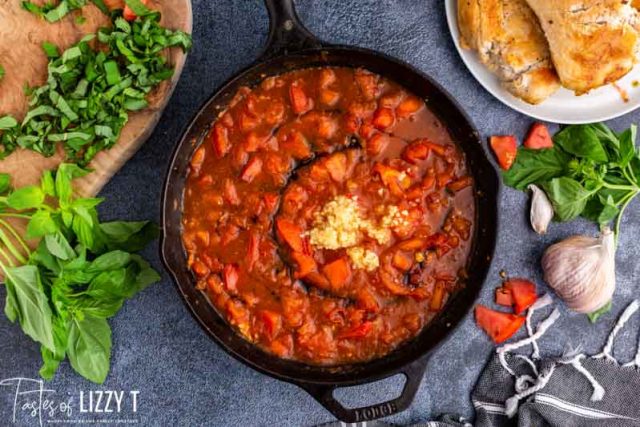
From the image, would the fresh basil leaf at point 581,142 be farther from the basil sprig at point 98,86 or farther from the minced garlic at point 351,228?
the basil sprig at point 98,86

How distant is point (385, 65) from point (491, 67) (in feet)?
2.01

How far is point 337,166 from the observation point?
316 centimetres

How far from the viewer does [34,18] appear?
334 cm

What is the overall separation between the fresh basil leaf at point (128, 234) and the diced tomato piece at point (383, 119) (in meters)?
1.21

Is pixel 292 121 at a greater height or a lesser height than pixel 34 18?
lesser

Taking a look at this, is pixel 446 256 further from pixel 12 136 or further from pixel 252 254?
pixel 12 136

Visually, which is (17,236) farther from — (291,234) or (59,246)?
(291,234)

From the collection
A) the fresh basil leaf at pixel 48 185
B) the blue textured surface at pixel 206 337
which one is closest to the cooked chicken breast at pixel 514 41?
the blue textured surface at pixel 206 337

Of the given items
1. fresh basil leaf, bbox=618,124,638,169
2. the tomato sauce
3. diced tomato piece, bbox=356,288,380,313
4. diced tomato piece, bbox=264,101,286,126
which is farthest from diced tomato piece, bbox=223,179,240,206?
fresh basil leaf, bbox=618,124,638,169

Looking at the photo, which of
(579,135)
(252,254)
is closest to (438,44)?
(579,135)

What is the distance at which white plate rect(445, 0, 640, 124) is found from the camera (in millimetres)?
3600

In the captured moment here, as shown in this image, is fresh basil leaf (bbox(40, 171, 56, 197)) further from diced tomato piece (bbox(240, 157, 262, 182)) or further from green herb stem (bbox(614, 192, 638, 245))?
green herb stem (bbox(614, 192, 638, 245))

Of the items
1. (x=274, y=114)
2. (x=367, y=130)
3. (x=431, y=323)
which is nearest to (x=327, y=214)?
(x=367, y=130)

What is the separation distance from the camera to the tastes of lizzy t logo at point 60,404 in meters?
3.79
